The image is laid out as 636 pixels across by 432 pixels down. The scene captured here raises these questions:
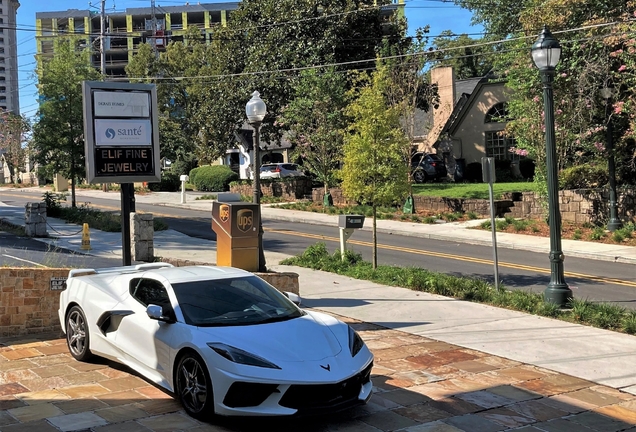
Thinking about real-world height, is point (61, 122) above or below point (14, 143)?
below

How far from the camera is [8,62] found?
176 metres

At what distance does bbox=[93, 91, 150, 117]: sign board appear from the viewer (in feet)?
36.7

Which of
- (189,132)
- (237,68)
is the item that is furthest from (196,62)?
(237,68)

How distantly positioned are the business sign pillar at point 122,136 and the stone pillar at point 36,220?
394 inches

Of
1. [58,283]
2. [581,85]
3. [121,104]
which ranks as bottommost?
[58,283]

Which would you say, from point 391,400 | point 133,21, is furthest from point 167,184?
point 133,21

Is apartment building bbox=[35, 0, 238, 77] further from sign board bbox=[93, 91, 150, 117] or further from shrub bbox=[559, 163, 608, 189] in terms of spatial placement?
sign board bbox=[93, 91, 150, 117]

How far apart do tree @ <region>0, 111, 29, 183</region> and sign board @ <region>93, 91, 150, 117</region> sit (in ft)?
146

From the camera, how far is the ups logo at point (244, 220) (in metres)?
11.5

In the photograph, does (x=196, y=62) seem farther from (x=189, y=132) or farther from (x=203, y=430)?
(x=203, y=430)

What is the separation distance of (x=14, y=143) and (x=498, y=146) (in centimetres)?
4070

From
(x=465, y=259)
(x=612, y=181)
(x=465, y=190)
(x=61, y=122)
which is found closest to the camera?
(x=465, y=259)

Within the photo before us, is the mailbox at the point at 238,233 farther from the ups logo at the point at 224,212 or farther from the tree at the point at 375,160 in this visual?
the tree at the point at 375,160

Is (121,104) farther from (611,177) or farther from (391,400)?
(611,177)
